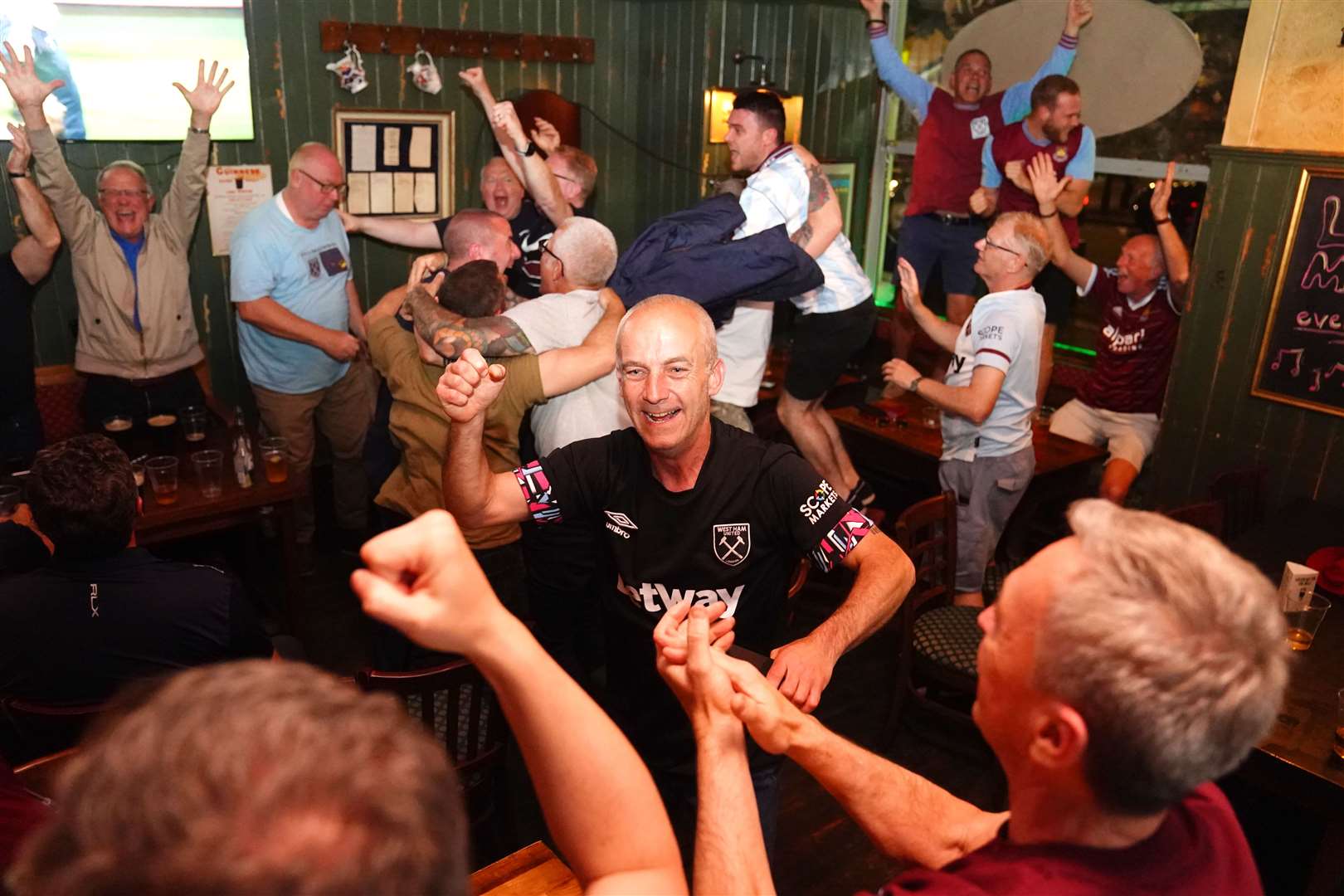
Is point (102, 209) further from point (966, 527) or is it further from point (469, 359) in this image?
point (966, 527)

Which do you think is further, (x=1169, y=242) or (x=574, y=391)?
(x=1169, y=242)

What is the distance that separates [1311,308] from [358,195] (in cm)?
510

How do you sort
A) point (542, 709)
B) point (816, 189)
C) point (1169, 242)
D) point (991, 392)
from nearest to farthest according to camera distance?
point (542, 709), point (991, 392), point (816, 189), point (1169, 242)

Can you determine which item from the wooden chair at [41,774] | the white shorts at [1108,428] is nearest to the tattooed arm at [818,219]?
the white shorts at [1108,428]

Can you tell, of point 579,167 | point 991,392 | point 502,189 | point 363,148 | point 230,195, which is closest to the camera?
point 991,392

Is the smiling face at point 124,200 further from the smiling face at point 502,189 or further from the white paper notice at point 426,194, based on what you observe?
the white paper notice at point 426,194

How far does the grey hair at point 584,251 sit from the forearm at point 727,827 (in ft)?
7.43

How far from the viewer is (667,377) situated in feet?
7.40

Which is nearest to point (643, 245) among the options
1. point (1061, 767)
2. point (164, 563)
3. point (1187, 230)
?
point (164, 563)

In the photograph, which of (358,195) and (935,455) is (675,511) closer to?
(935,455)

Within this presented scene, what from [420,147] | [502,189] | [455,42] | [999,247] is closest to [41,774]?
[999,247]

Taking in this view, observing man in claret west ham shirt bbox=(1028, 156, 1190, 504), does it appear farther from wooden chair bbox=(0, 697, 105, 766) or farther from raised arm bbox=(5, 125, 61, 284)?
raised arm bbox=(5, 125, 61, 284)

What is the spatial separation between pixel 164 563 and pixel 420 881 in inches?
80.8

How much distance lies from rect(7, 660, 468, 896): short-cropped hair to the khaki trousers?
4.48 metres
